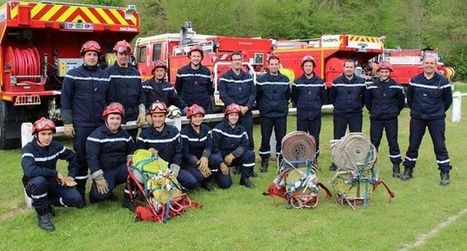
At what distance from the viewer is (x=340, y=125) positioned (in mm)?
8172

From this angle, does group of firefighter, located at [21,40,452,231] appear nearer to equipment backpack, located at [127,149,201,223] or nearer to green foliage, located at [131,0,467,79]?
equipment backpack, located at [127,149,201,223]

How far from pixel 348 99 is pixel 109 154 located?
12.4 ft

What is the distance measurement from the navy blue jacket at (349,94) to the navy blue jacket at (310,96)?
212 mm

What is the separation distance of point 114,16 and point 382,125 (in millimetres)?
5263

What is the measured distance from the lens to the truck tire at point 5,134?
9344 mm

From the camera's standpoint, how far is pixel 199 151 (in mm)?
7059

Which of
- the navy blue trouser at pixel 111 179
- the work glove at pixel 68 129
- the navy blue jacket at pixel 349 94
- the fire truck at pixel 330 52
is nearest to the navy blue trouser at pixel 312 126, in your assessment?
the navy blue jacket at pixel 349 94

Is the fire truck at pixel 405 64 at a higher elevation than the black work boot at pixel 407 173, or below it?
higher

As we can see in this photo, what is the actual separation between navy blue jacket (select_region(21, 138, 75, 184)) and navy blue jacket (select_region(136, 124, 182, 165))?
96 centimetres

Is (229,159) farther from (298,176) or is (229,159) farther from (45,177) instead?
(45,177)

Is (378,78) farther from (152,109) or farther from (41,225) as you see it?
(41,225)

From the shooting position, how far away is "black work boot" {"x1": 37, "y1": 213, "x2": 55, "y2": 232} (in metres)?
5.42

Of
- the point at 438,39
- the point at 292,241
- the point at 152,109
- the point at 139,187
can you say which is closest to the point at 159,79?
the point at 152,109

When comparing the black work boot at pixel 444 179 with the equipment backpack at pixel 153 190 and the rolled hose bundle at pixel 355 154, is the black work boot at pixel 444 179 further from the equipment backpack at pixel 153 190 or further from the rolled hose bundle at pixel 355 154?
the equipment backpack at pixel 153 190
